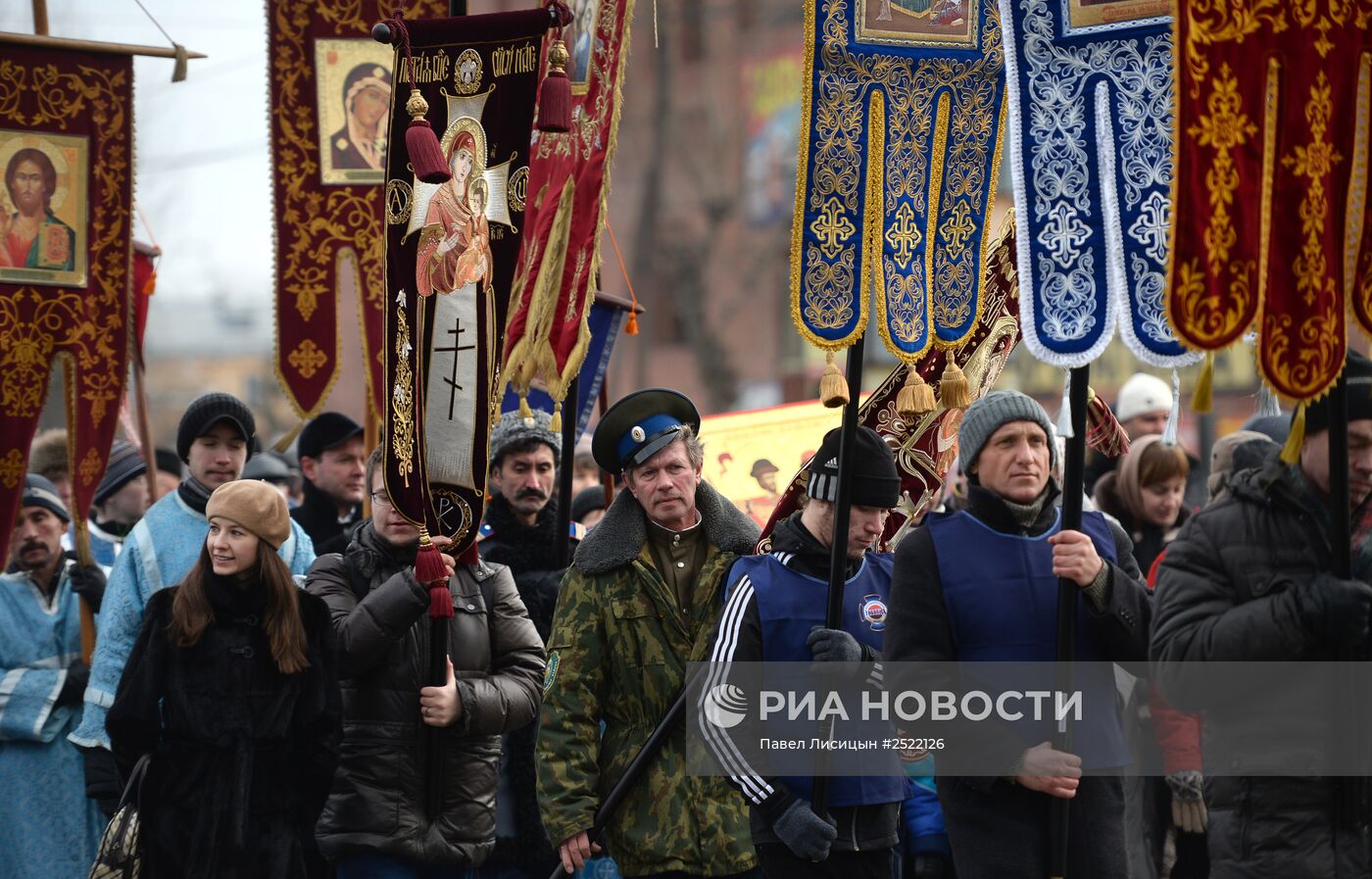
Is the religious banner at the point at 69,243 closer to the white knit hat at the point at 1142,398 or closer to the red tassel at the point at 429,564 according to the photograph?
the red tassel at the point at 429,564

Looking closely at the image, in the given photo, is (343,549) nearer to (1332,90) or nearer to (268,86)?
(268,86)

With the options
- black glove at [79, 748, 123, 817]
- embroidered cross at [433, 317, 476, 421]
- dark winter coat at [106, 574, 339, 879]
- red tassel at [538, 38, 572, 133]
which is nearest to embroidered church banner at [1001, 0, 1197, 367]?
red tassel at [538, 38, 572, 133]

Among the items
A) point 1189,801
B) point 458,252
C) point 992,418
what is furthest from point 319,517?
point 992,418

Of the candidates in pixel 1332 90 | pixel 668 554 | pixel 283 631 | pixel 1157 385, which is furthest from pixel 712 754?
pixel 1157 385

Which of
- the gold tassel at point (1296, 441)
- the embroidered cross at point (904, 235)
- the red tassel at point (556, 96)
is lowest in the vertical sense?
the gold tassel at point (1296, 441)

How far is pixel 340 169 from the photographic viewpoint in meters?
8.26

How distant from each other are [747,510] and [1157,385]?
2.33m

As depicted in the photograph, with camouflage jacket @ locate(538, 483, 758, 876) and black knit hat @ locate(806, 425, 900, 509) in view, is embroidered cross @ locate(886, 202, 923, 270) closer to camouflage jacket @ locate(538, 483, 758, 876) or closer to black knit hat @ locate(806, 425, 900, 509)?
black knit hat @ locate(806, 425, 900, 509)

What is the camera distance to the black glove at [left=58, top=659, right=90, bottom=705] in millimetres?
7305

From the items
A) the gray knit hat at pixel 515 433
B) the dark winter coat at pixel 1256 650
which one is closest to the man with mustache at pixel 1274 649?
the dark winter coat at pixel 1256 650

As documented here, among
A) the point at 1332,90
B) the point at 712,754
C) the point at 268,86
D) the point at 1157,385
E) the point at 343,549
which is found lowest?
the point at 712,754

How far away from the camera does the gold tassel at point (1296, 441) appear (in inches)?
187

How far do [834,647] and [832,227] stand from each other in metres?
1.34

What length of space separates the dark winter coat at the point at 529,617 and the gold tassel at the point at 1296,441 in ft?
9.52
